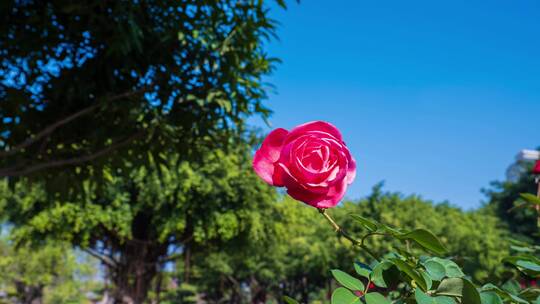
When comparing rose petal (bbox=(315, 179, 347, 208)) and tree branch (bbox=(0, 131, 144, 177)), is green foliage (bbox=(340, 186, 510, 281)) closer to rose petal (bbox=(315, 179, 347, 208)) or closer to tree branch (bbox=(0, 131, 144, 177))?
tree branch (bbox=(0, 131, 144, 177))

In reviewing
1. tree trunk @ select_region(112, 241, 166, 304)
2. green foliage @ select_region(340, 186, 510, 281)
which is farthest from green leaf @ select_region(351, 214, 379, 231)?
green foliage @ select_region(340, 186, 510, 281)

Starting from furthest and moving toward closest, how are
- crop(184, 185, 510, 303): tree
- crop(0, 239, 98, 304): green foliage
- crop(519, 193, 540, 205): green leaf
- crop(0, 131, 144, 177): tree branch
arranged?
crop(0, 239, 98, 304): green foliage < crop(184, 185, 510, 303): tree < crop(0, 131, 144, 177): tree branch < crop(519, 193, 540, 205): green leaf

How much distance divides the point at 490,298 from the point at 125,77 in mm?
5211

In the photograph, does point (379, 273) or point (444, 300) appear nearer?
point (444, 300)

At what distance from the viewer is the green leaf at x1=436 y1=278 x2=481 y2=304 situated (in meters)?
1.03

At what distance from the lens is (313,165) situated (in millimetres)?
1064

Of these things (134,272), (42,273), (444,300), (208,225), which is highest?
(42,273)

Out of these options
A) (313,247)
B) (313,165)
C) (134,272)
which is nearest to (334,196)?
(313,165)

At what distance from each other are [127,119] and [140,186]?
11926 mm

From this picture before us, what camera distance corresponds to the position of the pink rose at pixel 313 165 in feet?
3.44

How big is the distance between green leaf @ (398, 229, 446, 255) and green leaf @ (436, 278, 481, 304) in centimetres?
8

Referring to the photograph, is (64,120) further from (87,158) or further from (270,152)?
(270,152)

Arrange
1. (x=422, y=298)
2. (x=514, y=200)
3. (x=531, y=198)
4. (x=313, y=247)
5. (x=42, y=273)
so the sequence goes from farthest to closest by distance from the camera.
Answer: (x=514, y=200) < (x=42, y=273) < (x=313, y=247) < (x=531, y=198) < (x=422, y=298)

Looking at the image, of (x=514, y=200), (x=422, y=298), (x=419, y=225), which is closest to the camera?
(x=422, y=298)
